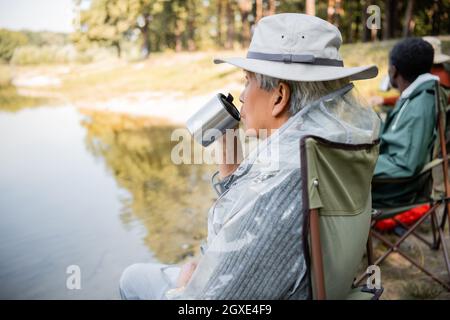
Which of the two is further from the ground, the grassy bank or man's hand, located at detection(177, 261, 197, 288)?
the grassy bank

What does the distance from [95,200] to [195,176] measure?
71.7 inches

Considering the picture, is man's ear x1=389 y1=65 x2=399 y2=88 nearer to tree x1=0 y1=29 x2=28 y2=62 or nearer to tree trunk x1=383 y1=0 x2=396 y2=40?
tree x1=0 y1=29 x2=28 y2=62

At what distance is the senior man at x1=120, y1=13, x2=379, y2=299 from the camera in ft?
4.11

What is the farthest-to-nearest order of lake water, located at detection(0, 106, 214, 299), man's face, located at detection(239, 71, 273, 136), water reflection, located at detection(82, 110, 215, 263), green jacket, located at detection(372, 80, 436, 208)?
water reflection, located at detection(82, 110, 215, 263)
lake water, located at detection(0, 106, 214, 299)
green jacket, located at detection(372, 80, 436, 208)
man's face, located at detection(239, 71, 273, 136)

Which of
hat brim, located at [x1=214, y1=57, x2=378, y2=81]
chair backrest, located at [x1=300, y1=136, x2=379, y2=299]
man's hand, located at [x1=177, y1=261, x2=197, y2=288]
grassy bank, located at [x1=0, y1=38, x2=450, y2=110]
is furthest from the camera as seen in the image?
grassy bank, located at [x1=0, y1=38, x2=450, y2=110]

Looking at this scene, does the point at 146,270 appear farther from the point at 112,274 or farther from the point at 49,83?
the point at 49,83

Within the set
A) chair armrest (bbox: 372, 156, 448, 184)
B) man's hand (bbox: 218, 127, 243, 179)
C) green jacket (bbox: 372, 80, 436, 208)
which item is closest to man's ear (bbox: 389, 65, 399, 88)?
green jacket (bbox: 372, 80, 436, 208)

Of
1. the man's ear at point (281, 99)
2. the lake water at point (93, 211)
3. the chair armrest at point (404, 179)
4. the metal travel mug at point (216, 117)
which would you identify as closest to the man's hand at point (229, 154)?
the metal travel mug at point (216, 117)

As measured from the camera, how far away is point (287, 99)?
1406 mm

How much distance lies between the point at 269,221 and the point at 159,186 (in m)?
6.19

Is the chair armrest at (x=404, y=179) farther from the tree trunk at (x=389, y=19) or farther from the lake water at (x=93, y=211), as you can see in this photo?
the tree trunk at (x=389, y=19)

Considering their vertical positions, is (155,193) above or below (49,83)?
below

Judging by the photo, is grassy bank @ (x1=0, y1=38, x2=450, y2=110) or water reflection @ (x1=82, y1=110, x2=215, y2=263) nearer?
water reflection @ (x1=82, y1=110, x2=215, y2=263)
